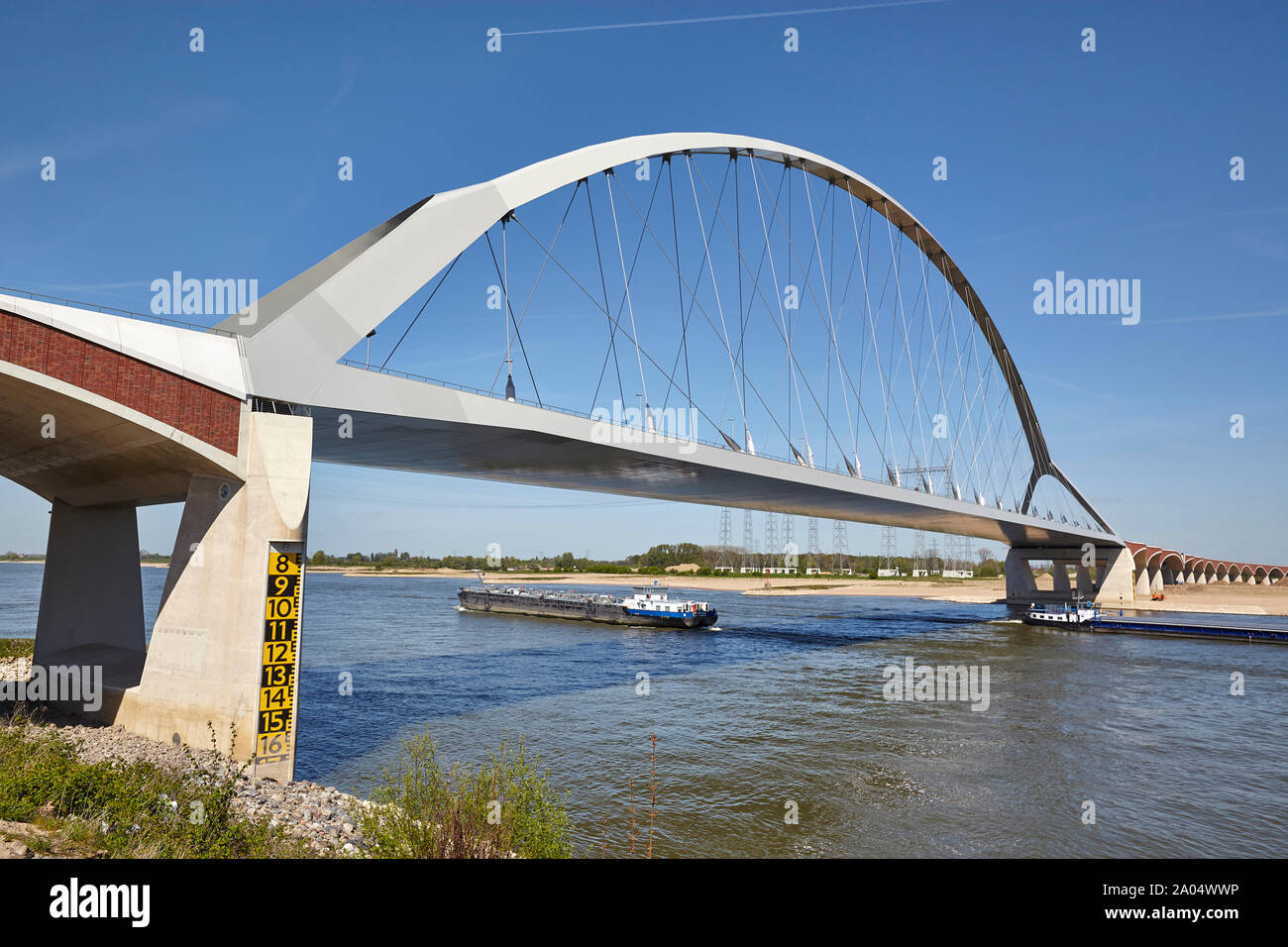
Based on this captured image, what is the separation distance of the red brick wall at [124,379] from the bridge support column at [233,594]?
0.49 metres

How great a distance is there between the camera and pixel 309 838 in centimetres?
1053

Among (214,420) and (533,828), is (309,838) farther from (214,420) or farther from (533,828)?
(214,420)

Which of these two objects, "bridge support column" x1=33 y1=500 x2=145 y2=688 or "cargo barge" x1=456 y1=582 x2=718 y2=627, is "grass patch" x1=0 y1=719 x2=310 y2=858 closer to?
"bridge support column" x1=33 y1=500 x2=145 y2=688

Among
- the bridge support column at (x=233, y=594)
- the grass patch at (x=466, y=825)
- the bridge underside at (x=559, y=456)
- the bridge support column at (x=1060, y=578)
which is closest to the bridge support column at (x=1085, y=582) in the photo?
the bridge support column at (x=1060, y=578)

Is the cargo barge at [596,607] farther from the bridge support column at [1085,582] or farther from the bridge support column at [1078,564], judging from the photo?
the bridge support column at [1085,582]

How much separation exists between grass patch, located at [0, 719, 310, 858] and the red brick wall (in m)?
5.91

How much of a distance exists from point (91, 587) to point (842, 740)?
22352 millimetres

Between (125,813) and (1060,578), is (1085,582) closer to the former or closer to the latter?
(1060,578)

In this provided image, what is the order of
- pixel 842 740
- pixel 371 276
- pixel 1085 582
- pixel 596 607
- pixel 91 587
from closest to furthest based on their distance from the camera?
pixel 371 276 → pixel 842 740 → pixel 91 587 → pixel 596 607 → pixel 1085 582

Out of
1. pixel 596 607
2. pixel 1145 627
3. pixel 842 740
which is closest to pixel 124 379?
pixel 842 740

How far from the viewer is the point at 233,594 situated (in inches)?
560

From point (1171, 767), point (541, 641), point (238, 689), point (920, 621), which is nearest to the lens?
point (238, 689)
